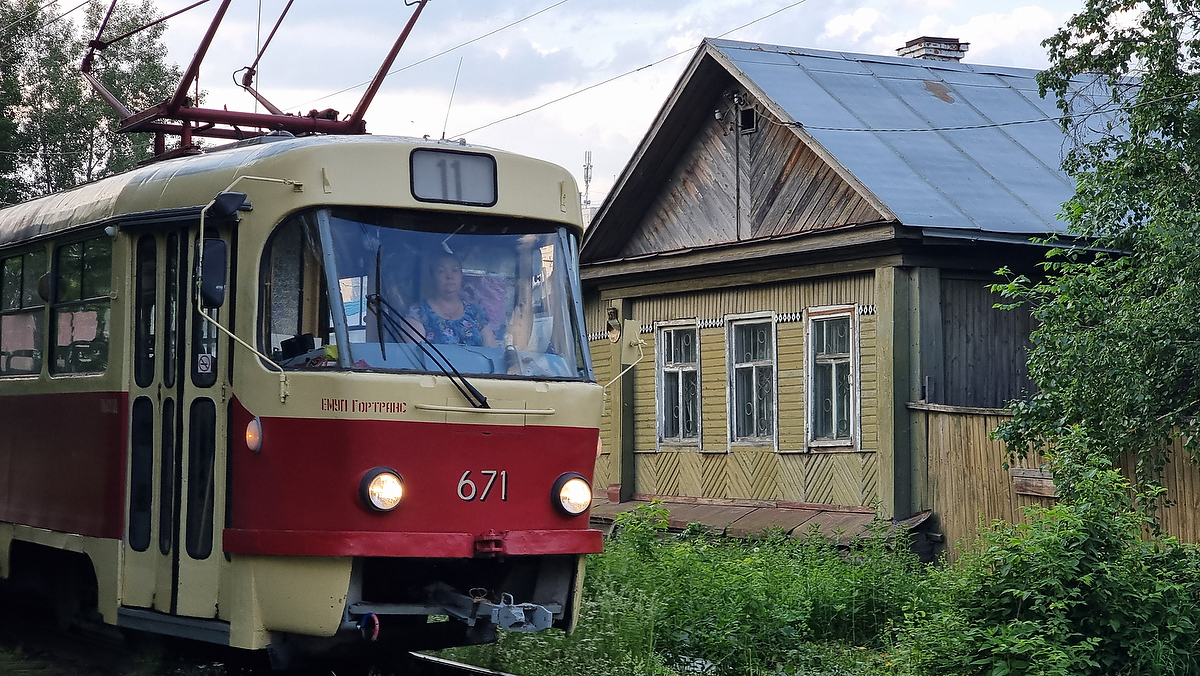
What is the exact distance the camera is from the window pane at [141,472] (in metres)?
7.62

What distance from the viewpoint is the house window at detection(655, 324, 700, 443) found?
701 inches

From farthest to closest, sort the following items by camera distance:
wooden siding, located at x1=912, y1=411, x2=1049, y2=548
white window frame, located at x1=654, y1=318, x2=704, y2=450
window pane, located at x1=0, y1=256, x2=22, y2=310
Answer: white window frame, located at x1=654, y1=318, x2=704, y2=450, wooden siding, located at x1=912, y1=411, x2=1049, y2=548, window pane, located at x1=0, y1=256, x2=22, y2=310

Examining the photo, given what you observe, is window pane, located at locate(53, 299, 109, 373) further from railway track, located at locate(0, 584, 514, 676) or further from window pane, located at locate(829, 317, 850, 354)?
window pane, located at locate(829, 317, 850, 354)

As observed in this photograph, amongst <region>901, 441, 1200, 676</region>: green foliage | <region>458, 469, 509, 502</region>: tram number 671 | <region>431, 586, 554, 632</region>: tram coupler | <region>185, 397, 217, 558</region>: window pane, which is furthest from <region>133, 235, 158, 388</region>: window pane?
<region>901, 441, 1200, 676</region>: green foliage

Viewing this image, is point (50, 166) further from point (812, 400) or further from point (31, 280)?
point (31, 280)

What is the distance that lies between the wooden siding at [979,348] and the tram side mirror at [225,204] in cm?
943

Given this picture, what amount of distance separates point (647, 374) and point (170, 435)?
11.4 m

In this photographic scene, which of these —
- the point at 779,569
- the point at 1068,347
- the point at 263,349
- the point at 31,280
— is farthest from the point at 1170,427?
the point at 31,280

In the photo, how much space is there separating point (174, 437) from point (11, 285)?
2660mm

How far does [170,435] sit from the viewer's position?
754cm

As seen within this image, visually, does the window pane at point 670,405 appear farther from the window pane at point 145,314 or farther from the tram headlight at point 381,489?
the tram headlight at point 381,489

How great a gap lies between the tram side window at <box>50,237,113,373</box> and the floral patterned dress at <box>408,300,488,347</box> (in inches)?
79.6

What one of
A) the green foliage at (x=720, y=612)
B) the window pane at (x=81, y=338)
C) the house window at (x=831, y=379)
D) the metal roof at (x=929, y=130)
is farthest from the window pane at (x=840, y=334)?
the window pane at (x=81, y=338)

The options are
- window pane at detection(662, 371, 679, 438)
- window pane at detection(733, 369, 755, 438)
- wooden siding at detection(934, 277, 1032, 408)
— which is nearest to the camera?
wooden siding at detection(934, 277, 1032, 408)
